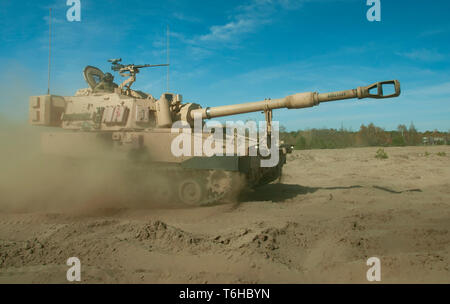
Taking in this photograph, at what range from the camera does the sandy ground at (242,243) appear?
2.74m

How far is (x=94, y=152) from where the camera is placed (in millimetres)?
6328

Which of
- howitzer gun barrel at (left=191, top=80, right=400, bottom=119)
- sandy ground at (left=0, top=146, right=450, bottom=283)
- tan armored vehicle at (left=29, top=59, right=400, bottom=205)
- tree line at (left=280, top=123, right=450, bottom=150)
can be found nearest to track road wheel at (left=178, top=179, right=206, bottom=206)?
tan armored vehicle at (left=29, top=59, right=400, bottom=205)

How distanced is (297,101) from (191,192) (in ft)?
9.20

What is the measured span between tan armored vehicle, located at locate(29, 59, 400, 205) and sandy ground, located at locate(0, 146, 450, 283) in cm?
56

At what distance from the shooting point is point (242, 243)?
345 cm

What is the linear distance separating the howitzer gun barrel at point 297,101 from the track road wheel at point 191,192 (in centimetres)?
190

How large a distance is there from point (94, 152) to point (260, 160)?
3.43 m

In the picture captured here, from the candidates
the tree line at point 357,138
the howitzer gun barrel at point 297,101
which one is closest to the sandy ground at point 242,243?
the howitzer gun barrel at point 297,101

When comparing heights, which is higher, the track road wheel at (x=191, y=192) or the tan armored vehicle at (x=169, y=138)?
the tan armored vehicle at (x=169, y=138)

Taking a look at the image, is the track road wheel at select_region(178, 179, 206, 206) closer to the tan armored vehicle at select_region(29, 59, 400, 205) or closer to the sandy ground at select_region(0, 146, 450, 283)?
the tan armored vehicle at select_region(29, 59, 400, 205)

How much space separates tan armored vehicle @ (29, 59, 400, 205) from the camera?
18.7 feet

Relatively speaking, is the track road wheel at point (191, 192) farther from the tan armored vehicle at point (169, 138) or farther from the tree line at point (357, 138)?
the tree line at point (357, 138)
